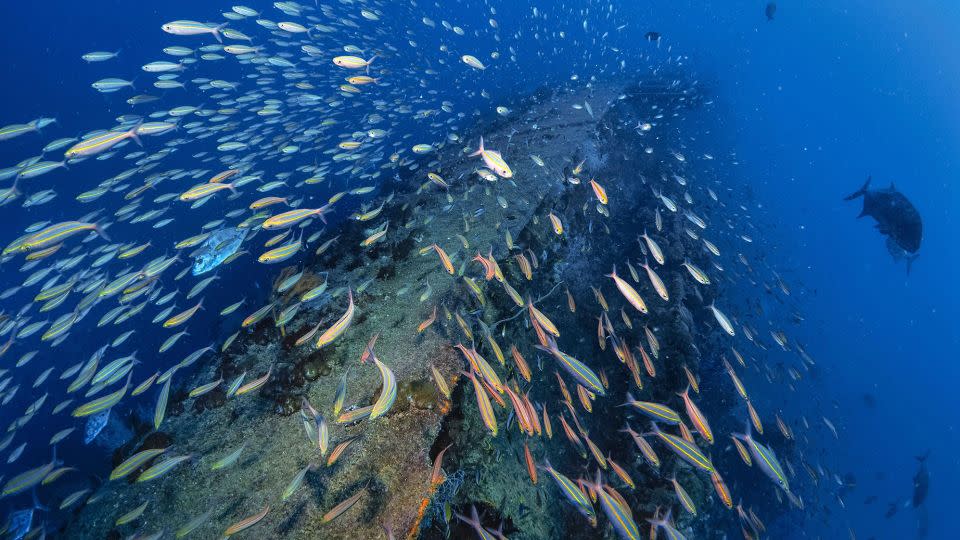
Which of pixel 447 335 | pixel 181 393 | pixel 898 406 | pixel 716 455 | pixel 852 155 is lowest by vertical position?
pixel 898 406

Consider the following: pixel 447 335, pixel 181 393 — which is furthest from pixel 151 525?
pixel 447 335

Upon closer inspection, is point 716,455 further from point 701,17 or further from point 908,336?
point 701,17

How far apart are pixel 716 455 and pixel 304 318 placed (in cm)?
1003

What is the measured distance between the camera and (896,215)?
957 centimetres

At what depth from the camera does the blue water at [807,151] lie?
19.7m

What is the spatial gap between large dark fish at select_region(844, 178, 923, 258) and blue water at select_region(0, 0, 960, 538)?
3.77ft

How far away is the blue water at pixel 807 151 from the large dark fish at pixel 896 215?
1149 mm

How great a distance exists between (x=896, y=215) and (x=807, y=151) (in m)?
79.9

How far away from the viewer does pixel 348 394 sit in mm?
3252

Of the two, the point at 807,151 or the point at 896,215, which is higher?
the point at 807,151

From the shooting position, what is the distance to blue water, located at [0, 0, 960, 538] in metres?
19.7

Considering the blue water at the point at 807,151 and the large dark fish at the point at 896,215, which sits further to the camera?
the blue water at the point at 807,151

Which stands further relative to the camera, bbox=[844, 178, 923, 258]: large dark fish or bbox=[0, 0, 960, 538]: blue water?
bbox=[0, 0, 960, 538]: blue water

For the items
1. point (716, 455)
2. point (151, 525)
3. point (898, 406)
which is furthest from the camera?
point (898, 406)
